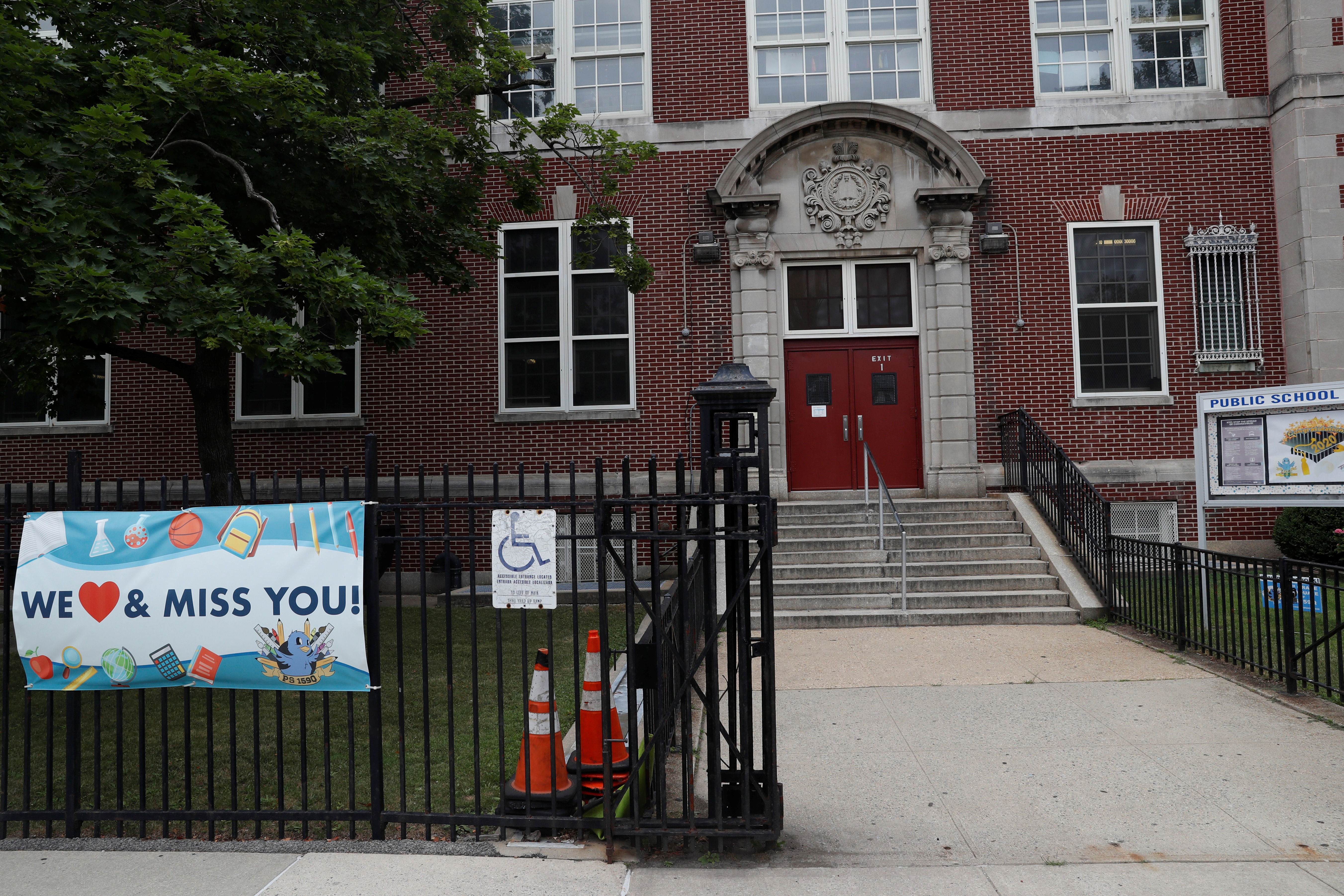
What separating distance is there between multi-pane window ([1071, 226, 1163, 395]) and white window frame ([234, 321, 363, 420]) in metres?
10.9

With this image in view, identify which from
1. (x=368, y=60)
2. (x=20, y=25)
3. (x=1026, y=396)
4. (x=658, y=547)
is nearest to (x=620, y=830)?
(x=658, y=547)

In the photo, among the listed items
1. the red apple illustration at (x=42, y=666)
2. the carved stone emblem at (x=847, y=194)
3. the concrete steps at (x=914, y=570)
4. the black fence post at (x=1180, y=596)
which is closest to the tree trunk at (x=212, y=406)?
the red apple illustration at (x=42, y=666)

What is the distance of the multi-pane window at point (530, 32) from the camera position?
567 inches

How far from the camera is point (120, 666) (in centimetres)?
456

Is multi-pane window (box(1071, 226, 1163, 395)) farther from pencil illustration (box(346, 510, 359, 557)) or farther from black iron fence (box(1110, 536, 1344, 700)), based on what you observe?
pencil illustration (box(346, 510, 359, 557))

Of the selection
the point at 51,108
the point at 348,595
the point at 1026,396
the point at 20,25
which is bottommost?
the point at 348,595

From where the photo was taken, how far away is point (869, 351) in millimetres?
13820

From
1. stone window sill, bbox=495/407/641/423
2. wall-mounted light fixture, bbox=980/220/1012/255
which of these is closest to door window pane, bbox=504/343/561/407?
stone window sill, bbox=495/407/641/423

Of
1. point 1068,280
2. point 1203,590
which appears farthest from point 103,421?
point 1203,590

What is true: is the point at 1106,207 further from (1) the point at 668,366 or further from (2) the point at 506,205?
(2) the point at 506,205

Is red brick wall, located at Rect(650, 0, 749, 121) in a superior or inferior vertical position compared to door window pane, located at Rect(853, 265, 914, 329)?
superior

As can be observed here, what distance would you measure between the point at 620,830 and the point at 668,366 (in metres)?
10.2

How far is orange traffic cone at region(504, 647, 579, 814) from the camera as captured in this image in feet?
14.5

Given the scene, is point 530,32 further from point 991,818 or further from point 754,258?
point 991,818
